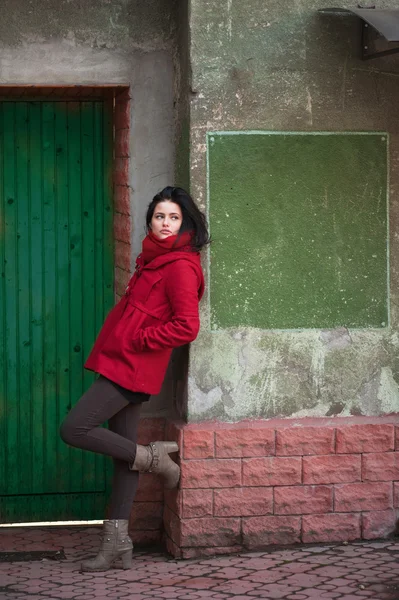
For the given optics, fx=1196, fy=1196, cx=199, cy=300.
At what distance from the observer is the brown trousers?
611cm

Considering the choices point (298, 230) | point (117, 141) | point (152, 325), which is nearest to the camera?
point (152, 325)

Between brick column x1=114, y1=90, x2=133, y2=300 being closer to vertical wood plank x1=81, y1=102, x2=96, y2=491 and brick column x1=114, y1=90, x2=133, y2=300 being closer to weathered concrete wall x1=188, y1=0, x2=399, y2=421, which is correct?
vertical wood plank x1=81, y1=102, x2=96, y2=491

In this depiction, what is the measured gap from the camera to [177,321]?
6016 mm

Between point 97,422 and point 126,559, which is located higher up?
point 97,422

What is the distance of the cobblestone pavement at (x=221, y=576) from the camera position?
577 cm

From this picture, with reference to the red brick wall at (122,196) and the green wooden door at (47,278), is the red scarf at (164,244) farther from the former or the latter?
the green wooden door at (47,278)

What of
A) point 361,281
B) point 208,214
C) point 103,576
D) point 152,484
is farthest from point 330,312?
point 103,576

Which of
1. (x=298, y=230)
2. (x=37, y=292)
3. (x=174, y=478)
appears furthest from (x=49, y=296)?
(x=298, y=230)

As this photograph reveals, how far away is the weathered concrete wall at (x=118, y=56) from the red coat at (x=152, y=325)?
0.59m

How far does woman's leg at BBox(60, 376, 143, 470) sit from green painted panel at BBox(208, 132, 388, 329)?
72cm

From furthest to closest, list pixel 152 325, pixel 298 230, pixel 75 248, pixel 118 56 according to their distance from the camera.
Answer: pixel 75 248, pixel 118 56, pixel 298 230, pixel 152 325

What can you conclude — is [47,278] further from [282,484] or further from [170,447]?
[282,484]

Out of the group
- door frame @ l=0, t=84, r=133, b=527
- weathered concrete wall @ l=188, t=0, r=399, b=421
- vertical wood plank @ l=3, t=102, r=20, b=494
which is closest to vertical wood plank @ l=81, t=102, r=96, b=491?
door frame @ l=0, t=84, r=133, b=527

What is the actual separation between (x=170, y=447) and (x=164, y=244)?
1.08 meters
